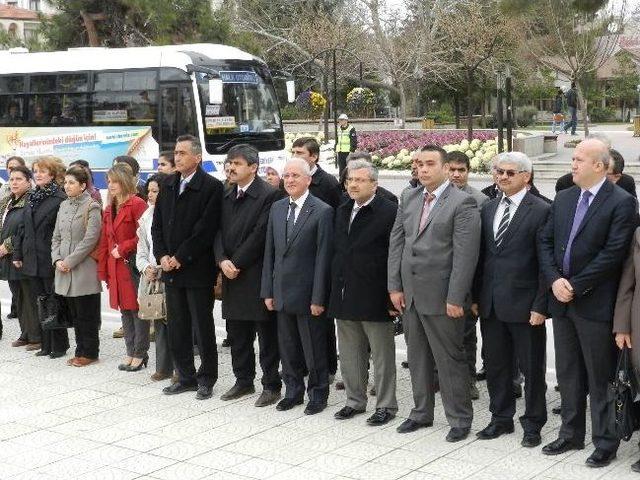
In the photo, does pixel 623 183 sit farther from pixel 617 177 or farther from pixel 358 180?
pixel 358 180

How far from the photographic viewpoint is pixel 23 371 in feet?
31.3

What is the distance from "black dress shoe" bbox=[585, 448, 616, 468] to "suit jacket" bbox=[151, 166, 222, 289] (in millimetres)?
3393

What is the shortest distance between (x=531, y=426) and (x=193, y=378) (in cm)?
306

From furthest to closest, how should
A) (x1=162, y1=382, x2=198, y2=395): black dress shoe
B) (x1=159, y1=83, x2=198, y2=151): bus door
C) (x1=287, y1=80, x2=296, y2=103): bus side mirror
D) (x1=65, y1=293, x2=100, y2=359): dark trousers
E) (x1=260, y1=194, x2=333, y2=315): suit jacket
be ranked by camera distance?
(x1=287, y1=80, x2=296, y2=103): bus side mirror < (x1=159, y1=83, x2=198, y2=151): bus door < (x1=65, y1=293, x2=100, y2=359): dark trousers < (x1=162, y1=382, x2=198, y2=395): black dress shoe < (x1=260, y1=194, x2=333, y2=315): suit jacket

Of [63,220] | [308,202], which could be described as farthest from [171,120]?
[308,202]

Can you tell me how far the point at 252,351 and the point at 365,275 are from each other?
4.72 feet

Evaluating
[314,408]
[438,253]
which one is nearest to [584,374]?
[438,253]

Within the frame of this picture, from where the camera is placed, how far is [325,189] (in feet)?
29.8

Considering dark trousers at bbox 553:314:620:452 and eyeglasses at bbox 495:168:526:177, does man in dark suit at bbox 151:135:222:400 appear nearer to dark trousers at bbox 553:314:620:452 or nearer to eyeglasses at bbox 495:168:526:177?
eyeglasses at bbox 495:168:526:177

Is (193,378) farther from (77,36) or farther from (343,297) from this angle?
(77,36)

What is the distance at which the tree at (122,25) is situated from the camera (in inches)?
1524

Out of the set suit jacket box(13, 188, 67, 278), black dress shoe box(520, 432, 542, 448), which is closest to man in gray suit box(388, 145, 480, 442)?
black dress shoe box(520, 432, 542, 448)

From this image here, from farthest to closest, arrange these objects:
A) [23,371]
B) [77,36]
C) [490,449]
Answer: [77,36]
[23,371]
[490,449]

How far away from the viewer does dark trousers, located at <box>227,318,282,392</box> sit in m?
8.27
